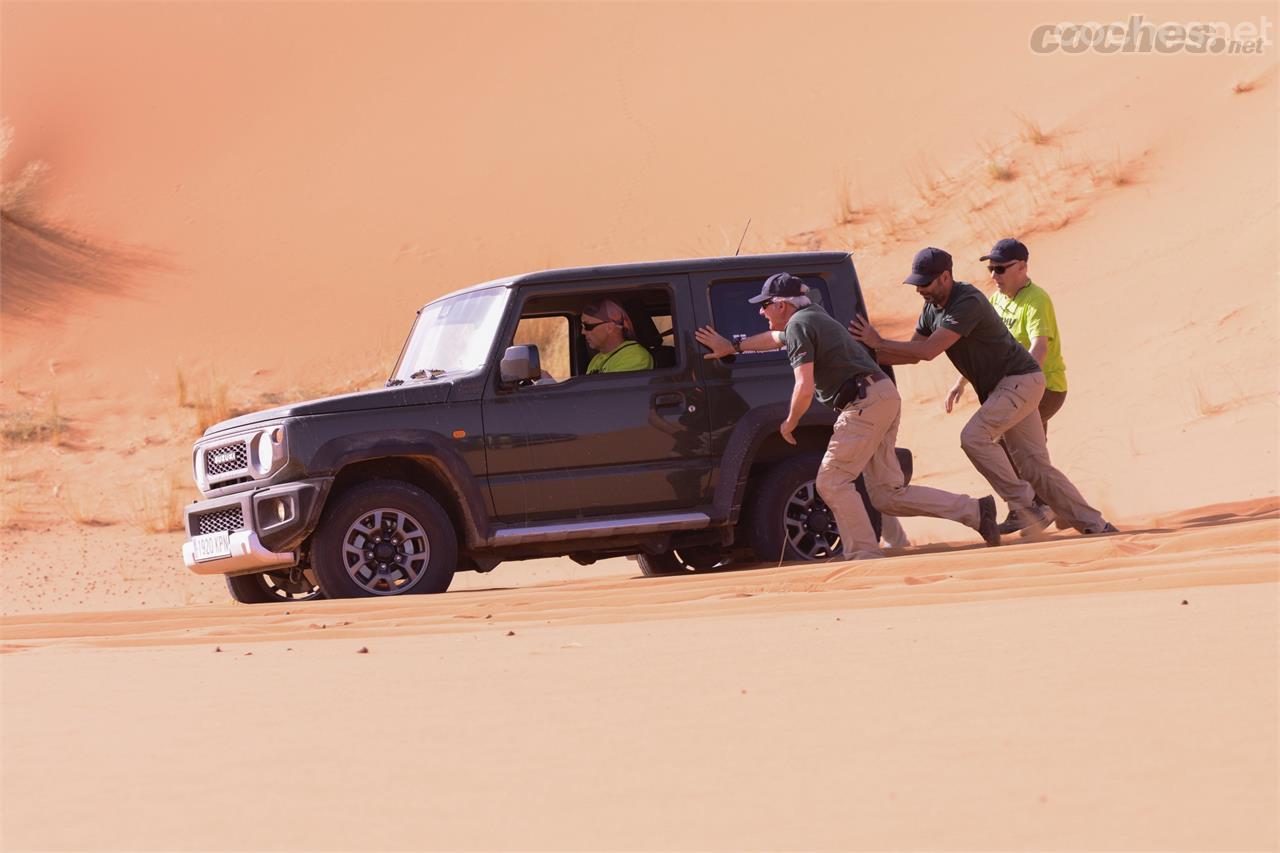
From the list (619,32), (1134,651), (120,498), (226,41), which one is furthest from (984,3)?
(1134,651)

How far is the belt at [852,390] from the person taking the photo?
923cm

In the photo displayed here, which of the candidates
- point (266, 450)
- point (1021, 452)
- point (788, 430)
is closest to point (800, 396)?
point (788, 430)

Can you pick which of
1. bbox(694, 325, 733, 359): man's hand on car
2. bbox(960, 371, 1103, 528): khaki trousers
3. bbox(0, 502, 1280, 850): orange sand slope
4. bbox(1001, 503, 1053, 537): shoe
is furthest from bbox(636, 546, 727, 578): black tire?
bbox(0, 502, 1280, 850): orange sand slope

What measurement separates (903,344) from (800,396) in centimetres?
103

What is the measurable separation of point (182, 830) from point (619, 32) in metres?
35.8

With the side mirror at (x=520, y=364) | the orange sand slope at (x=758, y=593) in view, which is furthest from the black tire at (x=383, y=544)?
the side mirror at (x=520, y=364)

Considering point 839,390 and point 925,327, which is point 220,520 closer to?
point 839,390

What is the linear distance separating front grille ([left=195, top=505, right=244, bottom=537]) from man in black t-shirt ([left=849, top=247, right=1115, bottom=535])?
138 inches

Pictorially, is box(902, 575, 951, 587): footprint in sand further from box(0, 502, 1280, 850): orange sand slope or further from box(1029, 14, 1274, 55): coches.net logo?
box(1029, 14, 1274, 55): coches.net logo

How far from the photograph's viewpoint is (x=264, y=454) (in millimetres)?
9062

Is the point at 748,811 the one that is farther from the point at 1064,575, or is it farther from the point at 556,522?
the point at 556,522

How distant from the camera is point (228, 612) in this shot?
8.66 meters

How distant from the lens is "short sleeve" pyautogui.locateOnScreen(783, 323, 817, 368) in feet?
29.5

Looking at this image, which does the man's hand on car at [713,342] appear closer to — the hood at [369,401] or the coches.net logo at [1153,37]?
the hood at [369,401]
